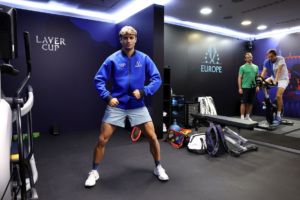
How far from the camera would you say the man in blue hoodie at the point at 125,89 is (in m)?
2.33

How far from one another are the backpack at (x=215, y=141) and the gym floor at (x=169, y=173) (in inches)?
4.3

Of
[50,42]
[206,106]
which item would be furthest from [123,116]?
[206,106]

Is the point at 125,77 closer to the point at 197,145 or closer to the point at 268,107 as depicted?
the point at 197,145

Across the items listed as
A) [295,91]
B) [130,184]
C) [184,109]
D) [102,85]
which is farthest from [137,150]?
[295,91]

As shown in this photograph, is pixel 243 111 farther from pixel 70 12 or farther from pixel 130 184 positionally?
pixel 70 12

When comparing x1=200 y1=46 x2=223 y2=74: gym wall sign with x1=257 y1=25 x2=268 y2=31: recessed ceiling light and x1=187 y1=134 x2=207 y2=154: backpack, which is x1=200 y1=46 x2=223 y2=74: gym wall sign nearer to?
x1=257 y1=25 x2=268 y2=31: recessed ceiling light

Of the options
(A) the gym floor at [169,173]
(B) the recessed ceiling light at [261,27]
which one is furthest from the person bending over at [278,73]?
(A) the gym floor at [169,173]

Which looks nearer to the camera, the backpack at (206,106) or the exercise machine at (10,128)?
the exercise machine at (10,128)

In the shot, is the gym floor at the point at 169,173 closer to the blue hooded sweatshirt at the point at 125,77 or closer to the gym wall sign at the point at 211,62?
the blue hooded sweatshirt at the point at 125,77

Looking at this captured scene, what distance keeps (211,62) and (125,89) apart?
478 cm

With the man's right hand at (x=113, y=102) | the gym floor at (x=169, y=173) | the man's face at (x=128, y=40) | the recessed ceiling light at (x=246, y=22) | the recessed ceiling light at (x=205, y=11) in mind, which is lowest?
the gym floor at (x=169, y=173)

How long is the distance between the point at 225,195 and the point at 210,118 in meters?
1.39

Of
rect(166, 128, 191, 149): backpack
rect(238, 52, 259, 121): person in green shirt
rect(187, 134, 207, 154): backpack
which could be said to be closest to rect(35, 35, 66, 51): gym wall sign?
rect(166, 128, 191, 149): backpack

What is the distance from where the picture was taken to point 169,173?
2.66 m
